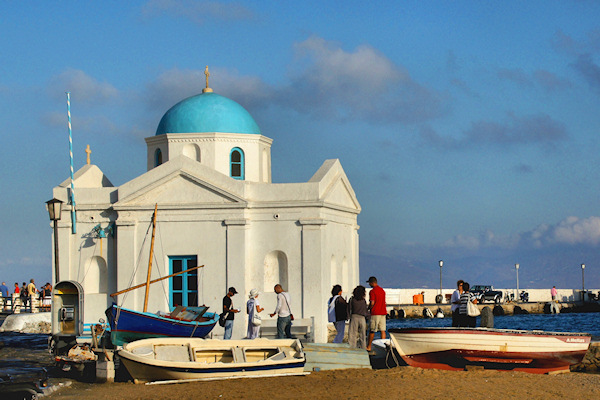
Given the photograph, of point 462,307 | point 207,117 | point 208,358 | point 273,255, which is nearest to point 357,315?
point 462,307

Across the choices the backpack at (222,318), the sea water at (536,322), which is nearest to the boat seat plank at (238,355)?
the backpack at (222,318)

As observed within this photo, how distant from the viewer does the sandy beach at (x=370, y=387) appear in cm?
1611

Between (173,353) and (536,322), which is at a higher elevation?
(173,353)

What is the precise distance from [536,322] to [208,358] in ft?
128

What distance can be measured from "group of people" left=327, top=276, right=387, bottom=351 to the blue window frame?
6314 mm

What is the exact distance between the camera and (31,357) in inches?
932

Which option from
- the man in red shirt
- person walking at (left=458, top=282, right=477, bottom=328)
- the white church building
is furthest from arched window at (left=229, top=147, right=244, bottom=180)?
person walking at (left=458, top=282, right=477, bottom=328)

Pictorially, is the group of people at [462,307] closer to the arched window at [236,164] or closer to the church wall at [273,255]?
the church wall at [273,255]

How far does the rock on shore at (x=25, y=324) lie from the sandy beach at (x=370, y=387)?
14375mm

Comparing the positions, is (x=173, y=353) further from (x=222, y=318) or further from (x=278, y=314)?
(x=222, y=318)

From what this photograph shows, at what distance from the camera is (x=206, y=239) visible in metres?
26.1

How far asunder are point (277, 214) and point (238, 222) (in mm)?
1219

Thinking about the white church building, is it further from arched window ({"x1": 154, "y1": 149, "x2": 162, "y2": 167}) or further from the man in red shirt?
the man in red shirt

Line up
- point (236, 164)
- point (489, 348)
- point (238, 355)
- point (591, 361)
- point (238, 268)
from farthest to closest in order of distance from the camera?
point (236, 164) → point (238, 268) → point (591, 361) → point (489, 348) → point (238, 355)
